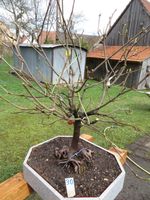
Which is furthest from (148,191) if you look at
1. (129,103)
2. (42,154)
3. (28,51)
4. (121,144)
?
(28,51)

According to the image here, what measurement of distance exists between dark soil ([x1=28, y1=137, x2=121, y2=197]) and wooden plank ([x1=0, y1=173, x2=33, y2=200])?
0.14 metres

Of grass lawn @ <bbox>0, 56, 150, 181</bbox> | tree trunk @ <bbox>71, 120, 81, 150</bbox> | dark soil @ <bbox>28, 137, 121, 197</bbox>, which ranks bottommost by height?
grass lawn @ <bbox>0, 56, 150, 181</bbox>

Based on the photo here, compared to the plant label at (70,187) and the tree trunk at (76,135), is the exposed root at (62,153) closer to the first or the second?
the tree trunk at (76,135)

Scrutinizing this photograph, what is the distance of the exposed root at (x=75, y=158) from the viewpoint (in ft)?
4.81

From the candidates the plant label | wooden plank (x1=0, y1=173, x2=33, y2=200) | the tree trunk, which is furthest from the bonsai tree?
wooden plank (x1=0, y1=173, x2=33, y2=200)

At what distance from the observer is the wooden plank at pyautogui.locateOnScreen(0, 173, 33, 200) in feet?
4.45

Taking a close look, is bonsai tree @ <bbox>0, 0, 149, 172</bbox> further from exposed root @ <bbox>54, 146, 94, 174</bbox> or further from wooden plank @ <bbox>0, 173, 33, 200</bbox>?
wooden plank @ <bbox>0, 173, 33, 200</bbox>

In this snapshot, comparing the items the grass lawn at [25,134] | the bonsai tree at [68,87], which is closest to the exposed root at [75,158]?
the bonsai tree at [68,87]

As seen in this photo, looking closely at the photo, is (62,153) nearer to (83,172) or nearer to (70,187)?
(83,172)

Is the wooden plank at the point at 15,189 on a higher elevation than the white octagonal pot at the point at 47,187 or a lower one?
lower

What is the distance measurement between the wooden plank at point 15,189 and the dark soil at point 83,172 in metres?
0.14

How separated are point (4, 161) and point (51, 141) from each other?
1.46 metres

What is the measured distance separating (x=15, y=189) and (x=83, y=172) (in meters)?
0.46

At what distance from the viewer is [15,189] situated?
1.42 meters
